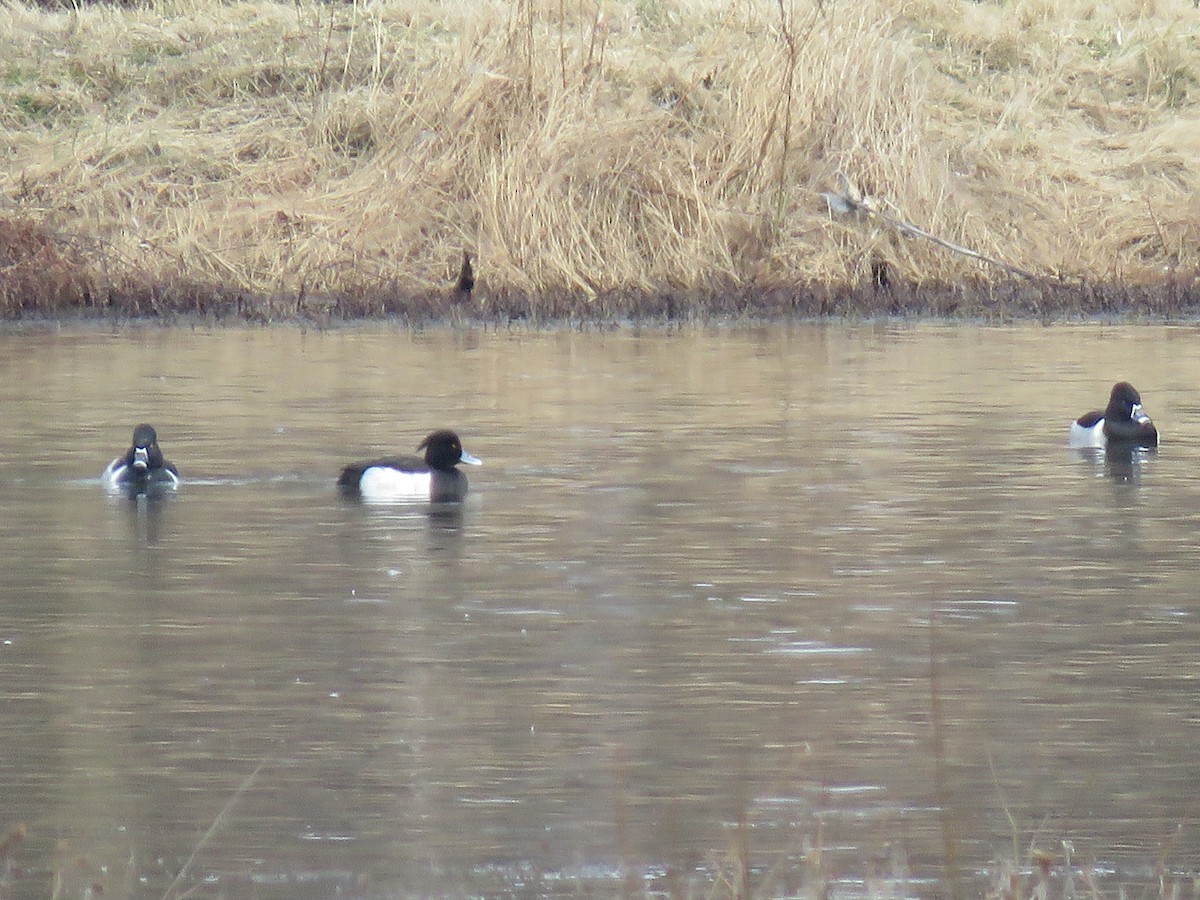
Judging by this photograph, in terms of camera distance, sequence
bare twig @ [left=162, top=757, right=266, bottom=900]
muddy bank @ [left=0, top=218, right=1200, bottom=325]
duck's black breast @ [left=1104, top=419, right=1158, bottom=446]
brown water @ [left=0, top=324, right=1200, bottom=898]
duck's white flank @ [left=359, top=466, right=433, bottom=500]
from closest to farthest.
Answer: bare twig @ [left=162, top=757, right=266, bottom=900] → brown water @ [left=0, top=324, right=1200, bottom=898] → duck's white flank @ [left=359, top=466, right=433, bottom=500] → duck's black breast @ [left=1104, top=419, right=1158, bottom=446] → muddy bank @ [left=0, top=218, right=1200, bottom=325]

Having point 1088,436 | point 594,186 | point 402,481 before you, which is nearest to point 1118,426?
point 1088,436

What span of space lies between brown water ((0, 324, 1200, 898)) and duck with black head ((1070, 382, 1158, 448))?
187mm

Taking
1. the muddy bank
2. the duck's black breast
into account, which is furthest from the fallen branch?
the duck's black breast

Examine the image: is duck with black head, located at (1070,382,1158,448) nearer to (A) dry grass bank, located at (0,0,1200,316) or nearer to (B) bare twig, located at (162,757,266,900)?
(B) bare twig, located at (162,757,266,900)

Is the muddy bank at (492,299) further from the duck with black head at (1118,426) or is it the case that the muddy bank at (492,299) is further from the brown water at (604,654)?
the duck with black head at (1118,426)

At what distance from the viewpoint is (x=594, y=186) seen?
77.1 feet

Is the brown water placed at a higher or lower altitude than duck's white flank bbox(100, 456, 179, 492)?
lower

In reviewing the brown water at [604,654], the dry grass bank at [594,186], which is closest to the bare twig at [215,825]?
the brown water at [604,654]

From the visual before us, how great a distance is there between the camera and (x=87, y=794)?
245 inches

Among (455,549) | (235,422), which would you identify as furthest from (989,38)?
(455,549)

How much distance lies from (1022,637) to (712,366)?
10.6 metres

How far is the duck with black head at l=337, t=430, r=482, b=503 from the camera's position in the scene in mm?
12008

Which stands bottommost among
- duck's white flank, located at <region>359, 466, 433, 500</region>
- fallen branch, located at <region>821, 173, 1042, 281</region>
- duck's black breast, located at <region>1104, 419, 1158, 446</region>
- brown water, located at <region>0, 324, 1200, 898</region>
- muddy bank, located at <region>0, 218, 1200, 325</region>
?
brown water, located at <region>0, 324, 1200, 898</region>

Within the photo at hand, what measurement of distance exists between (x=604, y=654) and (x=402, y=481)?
4178 millimetres
